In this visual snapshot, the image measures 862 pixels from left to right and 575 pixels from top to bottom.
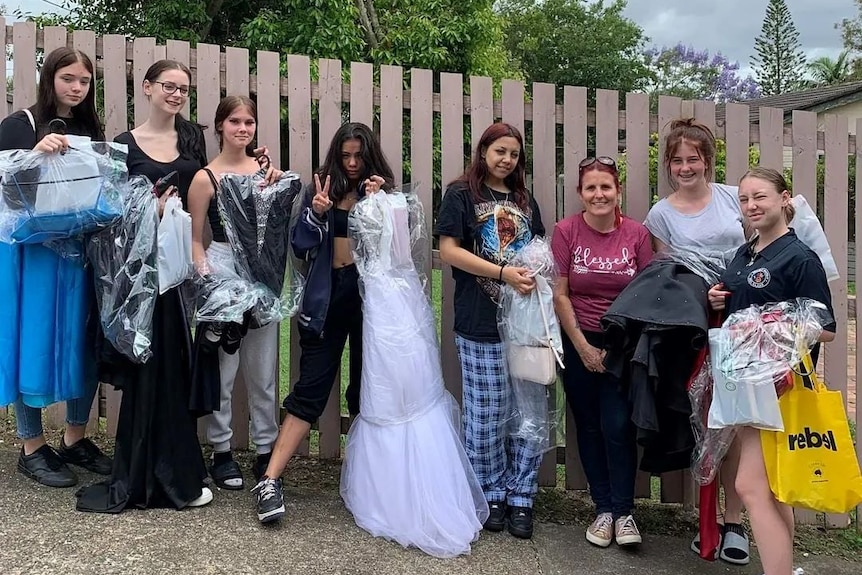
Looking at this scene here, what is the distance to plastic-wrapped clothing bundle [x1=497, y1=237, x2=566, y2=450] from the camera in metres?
3.15

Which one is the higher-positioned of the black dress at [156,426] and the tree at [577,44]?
the tree at [577,44]

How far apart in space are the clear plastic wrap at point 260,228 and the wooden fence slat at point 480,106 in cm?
102

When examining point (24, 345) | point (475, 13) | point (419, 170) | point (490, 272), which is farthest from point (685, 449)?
point (475, 13)

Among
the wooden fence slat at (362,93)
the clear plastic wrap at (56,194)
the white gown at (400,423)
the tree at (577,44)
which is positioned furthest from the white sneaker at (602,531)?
the tree at (577,44)

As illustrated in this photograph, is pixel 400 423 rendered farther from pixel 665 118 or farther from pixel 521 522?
pixel 665 118

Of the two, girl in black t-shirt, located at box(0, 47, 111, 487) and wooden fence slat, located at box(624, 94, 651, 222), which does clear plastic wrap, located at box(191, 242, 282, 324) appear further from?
wooden fence slat, located at box(624, 94, 651, 222)

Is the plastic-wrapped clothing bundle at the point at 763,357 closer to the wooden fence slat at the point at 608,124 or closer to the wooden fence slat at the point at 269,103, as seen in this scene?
the wooden fence slat at the point at 608,124

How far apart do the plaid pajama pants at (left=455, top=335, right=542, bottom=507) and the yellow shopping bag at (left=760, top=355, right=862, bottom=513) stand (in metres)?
1.10

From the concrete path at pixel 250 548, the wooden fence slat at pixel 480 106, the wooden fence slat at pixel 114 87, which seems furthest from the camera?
the wooden fence slat at pixel 114 87

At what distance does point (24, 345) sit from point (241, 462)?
4.30ft

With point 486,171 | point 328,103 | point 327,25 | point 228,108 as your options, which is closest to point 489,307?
point 486,171

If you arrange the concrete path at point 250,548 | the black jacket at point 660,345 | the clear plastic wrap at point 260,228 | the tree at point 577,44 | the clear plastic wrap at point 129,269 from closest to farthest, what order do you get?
the concrete path at point 250,548 < the black jacket at point 660,345 < the clear plastic wrap at point 129,269 < the clear plastic wrap at point 260,228 < the tree at point 577,44

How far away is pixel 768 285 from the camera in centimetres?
269

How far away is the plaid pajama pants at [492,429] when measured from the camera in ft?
10.9
